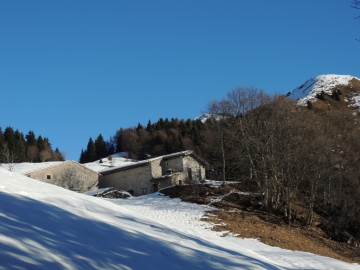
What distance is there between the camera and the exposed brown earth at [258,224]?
19.6 meters

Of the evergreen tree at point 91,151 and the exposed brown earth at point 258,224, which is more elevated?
the evergreen tree at point 91,151

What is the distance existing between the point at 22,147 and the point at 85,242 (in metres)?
75.2

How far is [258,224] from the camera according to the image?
932 inches

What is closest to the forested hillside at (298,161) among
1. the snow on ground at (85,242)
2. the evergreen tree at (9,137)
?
the snow on ground at (85,242)

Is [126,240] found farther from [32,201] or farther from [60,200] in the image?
[60,200]

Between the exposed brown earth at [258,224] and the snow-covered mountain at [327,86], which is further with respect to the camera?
the snow-covered mountain at [327,86]

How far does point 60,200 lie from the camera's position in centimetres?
1227

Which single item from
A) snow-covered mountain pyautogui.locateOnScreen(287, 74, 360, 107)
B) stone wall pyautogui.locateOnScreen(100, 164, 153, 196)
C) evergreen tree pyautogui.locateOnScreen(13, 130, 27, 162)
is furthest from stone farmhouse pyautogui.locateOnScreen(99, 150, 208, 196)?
snow-covered mountain pyautogui.locateOnScreen(287, 74, 360, 107)

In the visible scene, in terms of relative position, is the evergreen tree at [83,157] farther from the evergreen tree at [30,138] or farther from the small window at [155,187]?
the small window at [155,187]

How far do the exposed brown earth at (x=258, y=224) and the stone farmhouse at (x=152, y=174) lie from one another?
11230 millimetres

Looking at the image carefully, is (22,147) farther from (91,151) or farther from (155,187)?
(155,187)

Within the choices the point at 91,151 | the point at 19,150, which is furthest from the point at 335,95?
the point at 19,150

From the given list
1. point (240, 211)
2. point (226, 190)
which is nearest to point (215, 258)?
point (240, 211)

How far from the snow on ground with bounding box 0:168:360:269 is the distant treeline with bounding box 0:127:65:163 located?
61.4m
